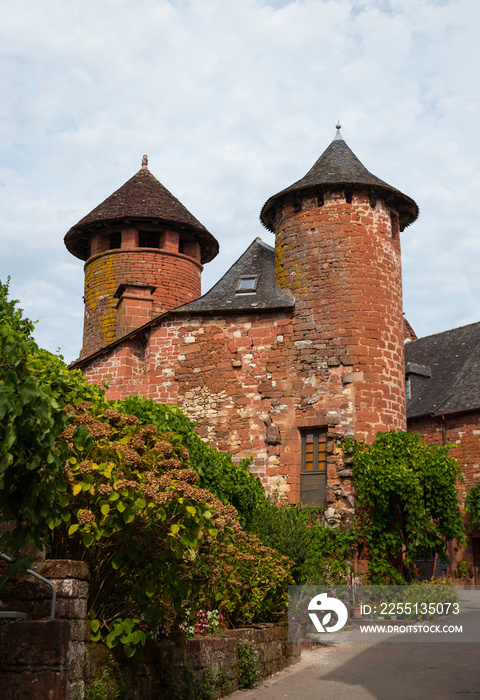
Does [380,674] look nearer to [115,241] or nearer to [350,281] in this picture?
[350,281]

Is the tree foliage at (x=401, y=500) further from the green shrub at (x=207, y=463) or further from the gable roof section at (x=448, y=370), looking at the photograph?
the gable roof section at (x=448, y=370)

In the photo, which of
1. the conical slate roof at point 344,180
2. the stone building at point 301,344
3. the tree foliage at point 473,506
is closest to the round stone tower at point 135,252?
the stone building at point 301,344

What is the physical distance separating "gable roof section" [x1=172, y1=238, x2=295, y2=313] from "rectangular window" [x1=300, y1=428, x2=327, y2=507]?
3.02m

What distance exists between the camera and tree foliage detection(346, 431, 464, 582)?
1398 cm

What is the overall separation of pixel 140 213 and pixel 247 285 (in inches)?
230

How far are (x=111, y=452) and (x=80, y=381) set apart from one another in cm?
340

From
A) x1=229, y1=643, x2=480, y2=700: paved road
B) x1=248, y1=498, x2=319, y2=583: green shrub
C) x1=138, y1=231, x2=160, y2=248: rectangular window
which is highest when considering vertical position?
x1=138, y1=231, x2=160, y2=248: rectangular window

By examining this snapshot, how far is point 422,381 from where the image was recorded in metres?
26.8

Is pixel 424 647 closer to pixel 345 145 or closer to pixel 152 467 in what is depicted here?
pixel 152 467

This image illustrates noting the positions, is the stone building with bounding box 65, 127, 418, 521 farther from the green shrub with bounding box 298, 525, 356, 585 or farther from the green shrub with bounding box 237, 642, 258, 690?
the green shrub with bounding box 237, 642, 258, 690

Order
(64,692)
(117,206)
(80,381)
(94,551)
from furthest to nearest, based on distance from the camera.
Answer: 1. (117,206)
2. (80,381)
3. (94,551)
4. (64,692)

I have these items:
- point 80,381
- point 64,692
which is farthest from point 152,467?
point 80,381

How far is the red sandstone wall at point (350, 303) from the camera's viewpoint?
15094 millimetres

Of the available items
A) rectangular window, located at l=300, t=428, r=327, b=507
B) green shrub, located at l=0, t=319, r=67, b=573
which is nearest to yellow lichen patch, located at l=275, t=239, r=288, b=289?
rectangular window, located at l=300, t=428, r=327, b=507
